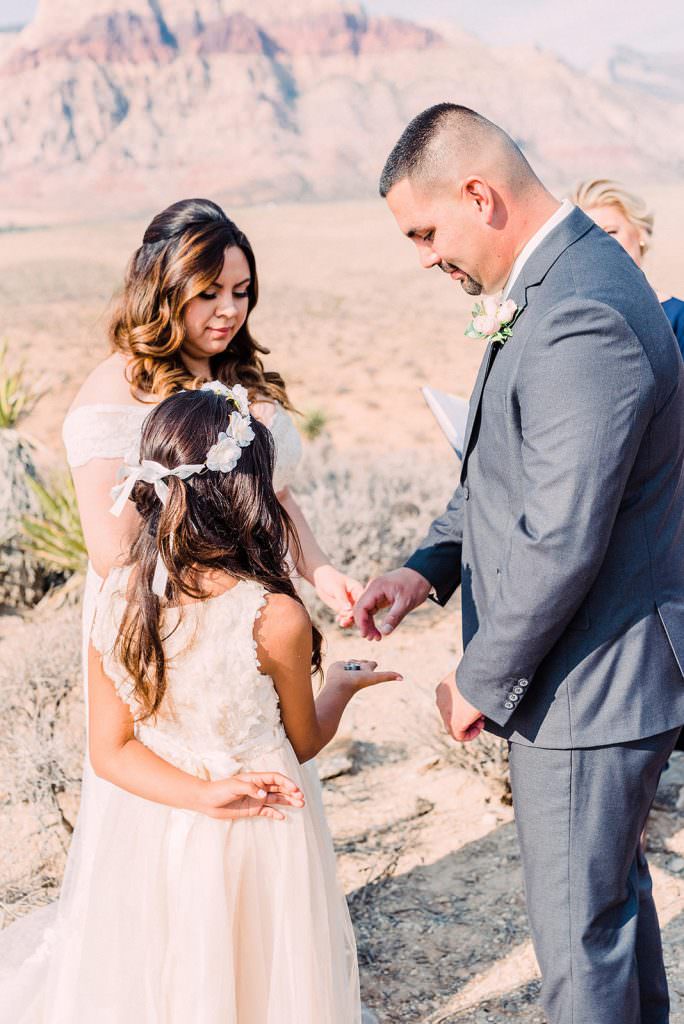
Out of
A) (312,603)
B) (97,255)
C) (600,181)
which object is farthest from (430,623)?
(97,255)

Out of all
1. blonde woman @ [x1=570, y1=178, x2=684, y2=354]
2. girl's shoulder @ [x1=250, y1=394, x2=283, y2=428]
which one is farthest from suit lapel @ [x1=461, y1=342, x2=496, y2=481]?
blonde woman @ [x1=570, y1=178, x2=684, y2=354]

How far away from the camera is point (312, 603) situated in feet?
20.5

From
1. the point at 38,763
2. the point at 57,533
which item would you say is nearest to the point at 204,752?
the point at 38,763

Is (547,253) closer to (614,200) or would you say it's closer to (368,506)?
(614,200)

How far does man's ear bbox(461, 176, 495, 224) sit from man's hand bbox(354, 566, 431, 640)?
100cm

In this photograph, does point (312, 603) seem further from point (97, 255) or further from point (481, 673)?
point (97, 255)

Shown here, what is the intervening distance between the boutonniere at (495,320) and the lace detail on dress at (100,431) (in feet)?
3.70

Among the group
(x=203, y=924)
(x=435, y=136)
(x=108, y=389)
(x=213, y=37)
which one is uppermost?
(x=213, y=37)

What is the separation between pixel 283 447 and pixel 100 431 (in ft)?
2.19

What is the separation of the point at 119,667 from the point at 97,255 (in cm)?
4272

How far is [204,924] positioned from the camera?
231 cm

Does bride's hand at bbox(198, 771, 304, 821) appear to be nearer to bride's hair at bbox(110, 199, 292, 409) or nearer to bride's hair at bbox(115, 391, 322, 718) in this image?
bride's hair at bbox(115, 391, 322, 718)

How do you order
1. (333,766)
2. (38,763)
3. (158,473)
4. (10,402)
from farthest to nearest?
1. (10,402)
2. (333,766)
3. (38,763)
4. (158,473)

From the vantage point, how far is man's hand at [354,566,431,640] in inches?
114
